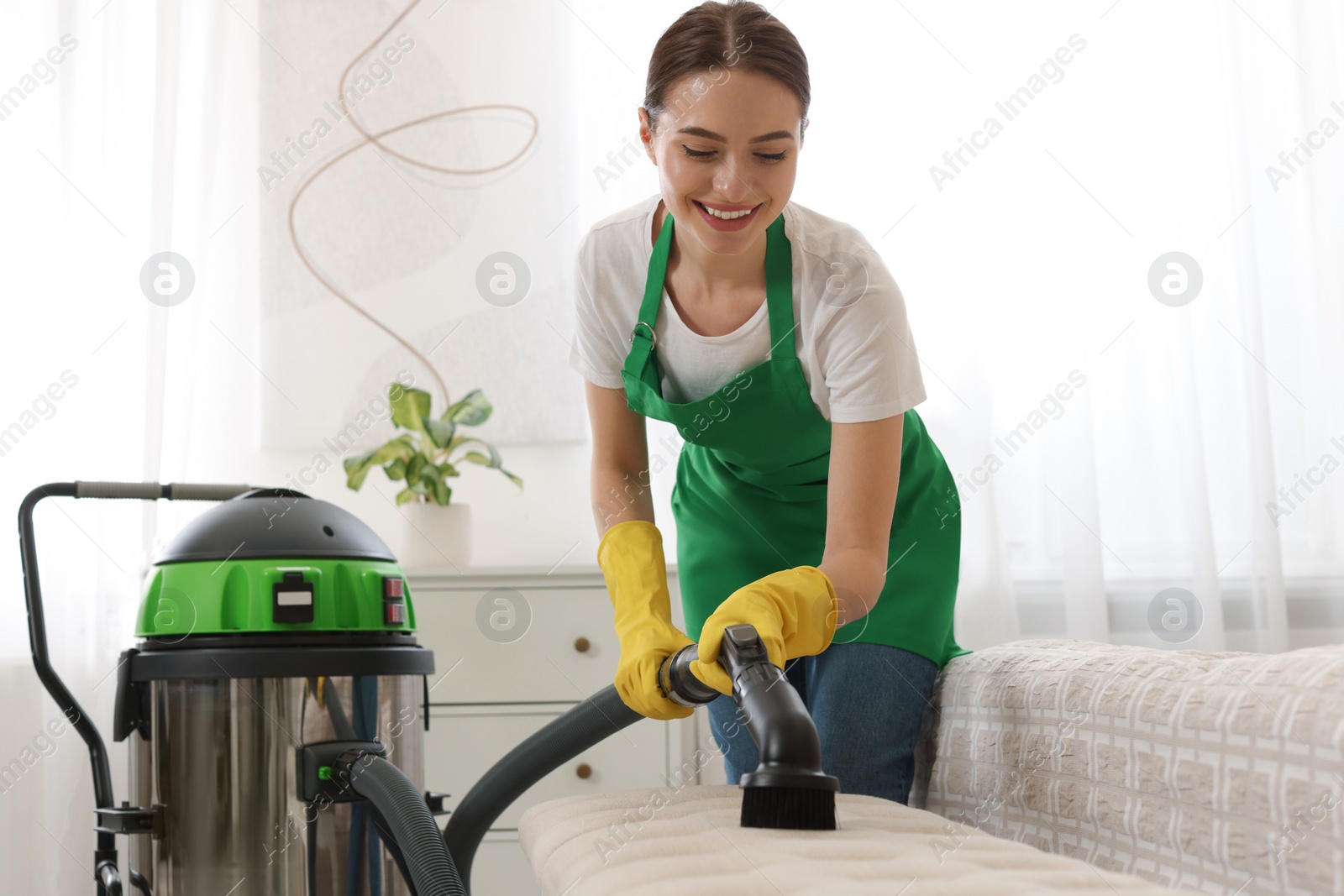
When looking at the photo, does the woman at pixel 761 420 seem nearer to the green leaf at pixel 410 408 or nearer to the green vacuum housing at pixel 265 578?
the green vacuum housing at pixel 265 578

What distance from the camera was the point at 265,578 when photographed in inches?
40.8

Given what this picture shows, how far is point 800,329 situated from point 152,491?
0.76m

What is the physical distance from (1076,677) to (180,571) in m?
0.88

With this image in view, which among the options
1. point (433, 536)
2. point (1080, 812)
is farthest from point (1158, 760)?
point (433, 536)

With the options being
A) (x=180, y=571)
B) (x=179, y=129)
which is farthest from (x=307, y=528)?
(x=179, y=129)

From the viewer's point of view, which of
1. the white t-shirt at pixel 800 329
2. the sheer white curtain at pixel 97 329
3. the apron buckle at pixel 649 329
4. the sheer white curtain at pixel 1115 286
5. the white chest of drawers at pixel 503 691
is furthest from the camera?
the sheer white curtain at pixel 1115 286

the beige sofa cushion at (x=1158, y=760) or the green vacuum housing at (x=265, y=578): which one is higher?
the green vacuum housing at (x=265, y=578)

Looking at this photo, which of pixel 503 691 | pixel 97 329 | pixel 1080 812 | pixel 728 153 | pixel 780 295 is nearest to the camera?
pixel 1080 812

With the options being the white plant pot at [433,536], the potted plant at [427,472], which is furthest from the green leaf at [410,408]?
the white plant pot at [433,536]

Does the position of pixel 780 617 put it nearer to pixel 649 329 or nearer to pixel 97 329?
pixel 649 329

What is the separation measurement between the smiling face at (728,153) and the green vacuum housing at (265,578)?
0.51 m

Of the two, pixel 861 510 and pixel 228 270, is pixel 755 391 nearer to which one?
pixel 861 510

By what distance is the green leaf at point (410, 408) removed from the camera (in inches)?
85.8

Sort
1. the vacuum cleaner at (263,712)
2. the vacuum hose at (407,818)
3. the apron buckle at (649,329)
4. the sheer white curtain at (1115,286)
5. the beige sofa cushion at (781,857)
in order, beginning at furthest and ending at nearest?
1. the sheer white curtain at (1115,286)
2. the apron buckle at (649,329)
3. the vacuum cleaner at (263,712)
4. the vacuum hose at (407,818)
5. the beige sofa cushion at (781,857)
